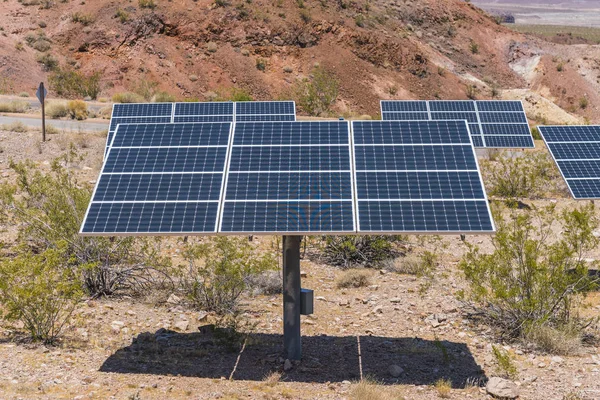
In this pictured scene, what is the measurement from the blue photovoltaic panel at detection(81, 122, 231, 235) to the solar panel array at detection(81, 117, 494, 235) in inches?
0.7

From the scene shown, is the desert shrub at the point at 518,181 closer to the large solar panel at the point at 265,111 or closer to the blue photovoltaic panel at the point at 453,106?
the blue photovoltaic panel at the point at 453,106

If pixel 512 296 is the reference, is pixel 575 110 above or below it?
below

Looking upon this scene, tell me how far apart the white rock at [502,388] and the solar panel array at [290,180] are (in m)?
2.38

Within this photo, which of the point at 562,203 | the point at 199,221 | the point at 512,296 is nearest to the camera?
the point at 199,221

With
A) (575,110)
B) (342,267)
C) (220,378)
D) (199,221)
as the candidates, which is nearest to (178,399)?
(220,378)

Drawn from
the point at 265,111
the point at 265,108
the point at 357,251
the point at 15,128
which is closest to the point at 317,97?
the point at 15,128

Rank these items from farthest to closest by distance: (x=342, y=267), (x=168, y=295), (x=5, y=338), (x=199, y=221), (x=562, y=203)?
(x=562, y=203), (x=342, y=267), (x=168, y=295), (x=5, y=338), (x=199, y=221)

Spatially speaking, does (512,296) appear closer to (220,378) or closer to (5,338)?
(220,378)

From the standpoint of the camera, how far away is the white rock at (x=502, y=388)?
38.6ft

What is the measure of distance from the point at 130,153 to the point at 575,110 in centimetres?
7427

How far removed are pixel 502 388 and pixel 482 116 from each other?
20.0 m

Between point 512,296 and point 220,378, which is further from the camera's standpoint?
point 512,296

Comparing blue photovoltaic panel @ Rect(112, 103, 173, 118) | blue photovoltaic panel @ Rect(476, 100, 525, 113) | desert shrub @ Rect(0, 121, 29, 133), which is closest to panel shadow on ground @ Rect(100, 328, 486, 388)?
blue photovoltaic panel @ Rect(112, 103, 173, 118)

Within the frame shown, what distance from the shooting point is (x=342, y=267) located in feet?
62.5
